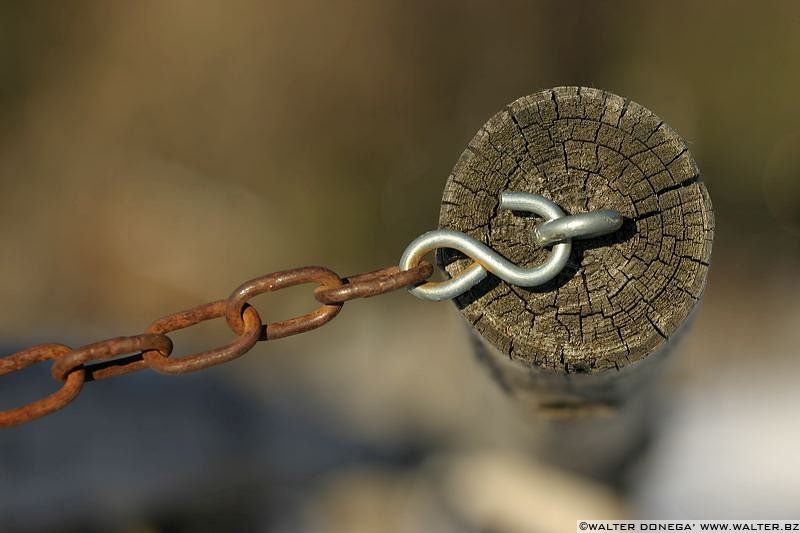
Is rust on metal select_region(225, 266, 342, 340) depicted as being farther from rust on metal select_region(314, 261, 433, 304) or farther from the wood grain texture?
the wood grain texture

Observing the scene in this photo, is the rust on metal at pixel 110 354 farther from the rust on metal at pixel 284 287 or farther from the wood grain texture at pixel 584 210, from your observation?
the wood grain texture at pixel 584 210

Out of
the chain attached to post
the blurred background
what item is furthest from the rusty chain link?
the blurred background

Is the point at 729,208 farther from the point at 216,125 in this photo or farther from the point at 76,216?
the point at 76,216

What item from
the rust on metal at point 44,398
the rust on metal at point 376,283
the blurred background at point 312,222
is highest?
the blurred background at point 312,222

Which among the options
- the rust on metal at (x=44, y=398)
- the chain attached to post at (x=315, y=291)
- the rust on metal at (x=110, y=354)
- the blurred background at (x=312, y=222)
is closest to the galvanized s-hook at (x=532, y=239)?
the chain attached to post at (x=315, y=291)

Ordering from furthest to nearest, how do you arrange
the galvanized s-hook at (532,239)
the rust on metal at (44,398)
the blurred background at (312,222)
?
the blurred background at (312,222)
the rust on metal at (44,398)
the galvanized s-hook at (532,239)

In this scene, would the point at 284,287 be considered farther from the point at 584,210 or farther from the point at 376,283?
the point at 584,210
